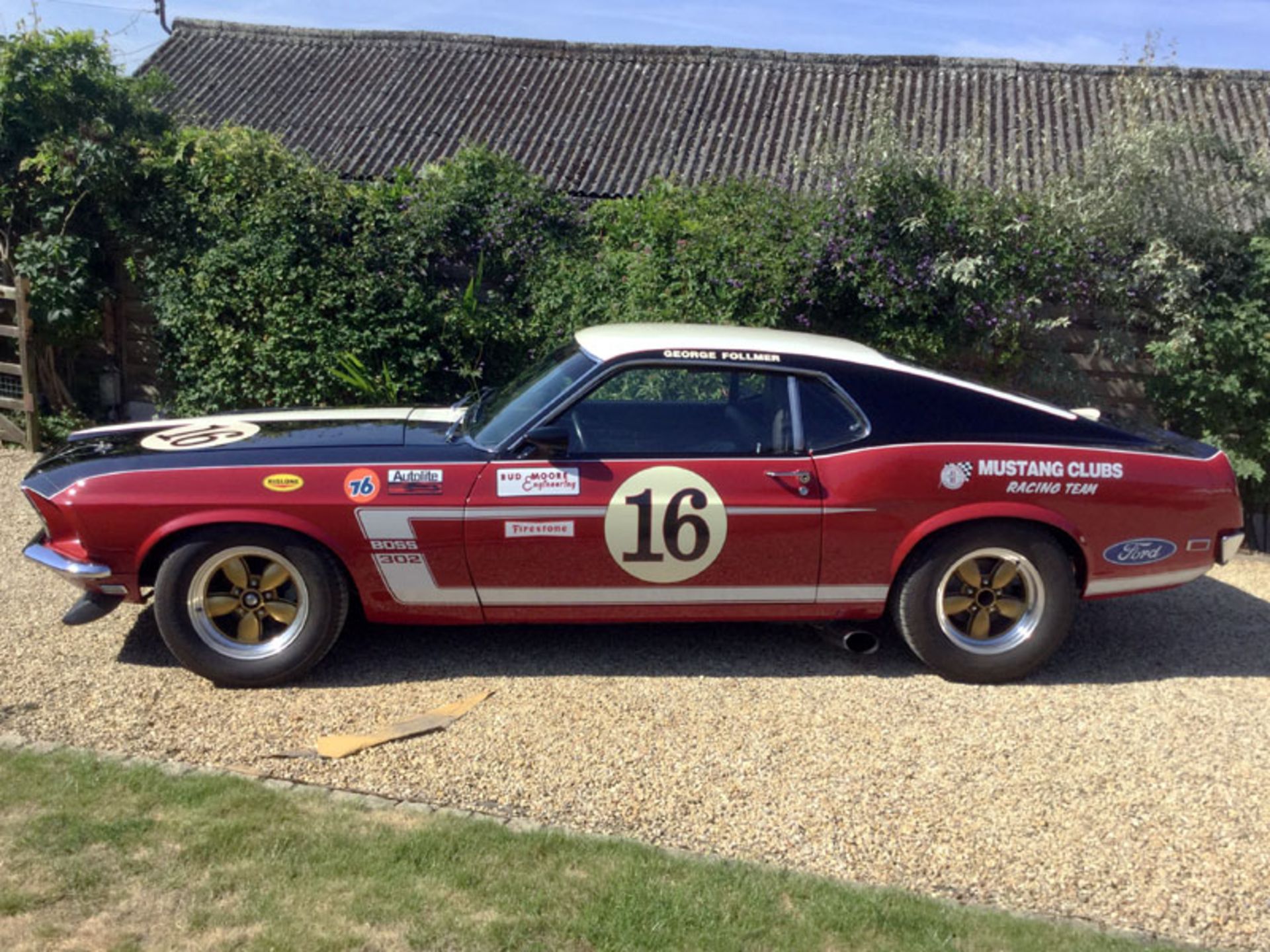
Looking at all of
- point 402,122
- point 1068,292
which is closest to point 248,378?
point 1068,292

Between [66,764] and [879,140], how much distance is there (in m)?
6.86

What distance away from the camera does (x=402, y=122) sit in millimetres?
21578

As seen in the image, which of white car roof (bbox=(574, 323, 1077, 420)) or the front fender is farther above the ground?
white car roof (bbox=(574, 323, 1077, 420))

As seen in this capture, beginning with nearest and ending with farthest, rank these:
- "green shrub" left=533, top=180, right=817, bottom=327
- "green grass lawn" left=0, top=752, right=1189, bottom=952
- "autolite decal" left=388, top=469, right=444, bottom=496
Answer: "green grass lawn" left=0, top=752, right=1189, bottom=952 < "autolite decal" left=388, top=469, right=444, bottom=496 < "green shrub" left=533, top=180, right=817, bottom=327

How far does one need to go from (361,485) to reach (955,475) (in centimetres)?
252

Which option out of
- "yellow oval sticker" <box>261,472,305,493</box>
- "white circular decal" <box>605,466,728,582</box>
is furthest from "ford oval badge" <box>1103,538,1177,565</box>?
"yellow oval sticker" <box>261,472,305,493</box>

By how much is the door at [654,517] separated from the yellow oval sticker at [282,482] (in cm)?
71

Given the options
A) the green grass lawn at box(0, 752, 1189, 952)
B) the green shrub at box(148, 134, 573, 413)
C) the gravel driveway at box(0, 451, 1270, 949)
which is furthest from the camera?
the green shrub at box(148, 134, 573, 413)

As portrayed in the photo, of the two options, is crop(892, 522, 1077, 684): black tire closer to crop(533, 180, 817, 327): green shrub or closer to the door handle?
the door handle

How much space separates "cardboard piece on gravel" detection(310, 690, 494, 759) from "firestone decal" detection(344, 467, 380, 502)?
3.00 ft

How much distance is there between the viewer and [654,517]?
4.96m

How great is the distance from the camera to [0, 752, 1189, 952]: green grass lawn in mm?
3252

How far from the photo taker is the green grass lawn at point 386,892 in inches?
128

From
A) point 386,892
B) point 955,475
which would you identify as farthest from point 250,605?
point 955,475
